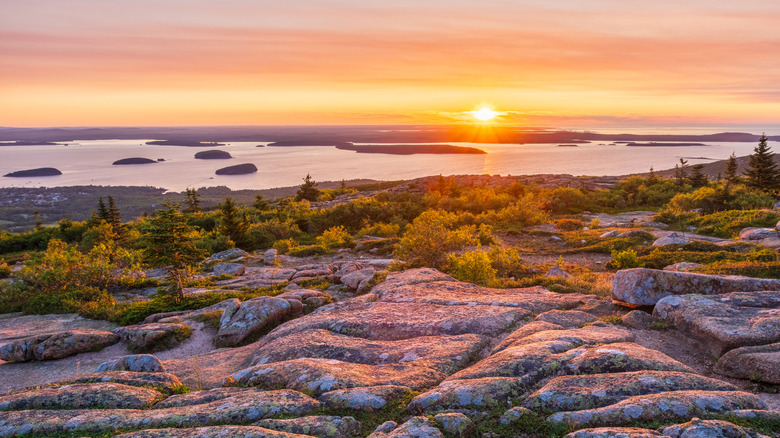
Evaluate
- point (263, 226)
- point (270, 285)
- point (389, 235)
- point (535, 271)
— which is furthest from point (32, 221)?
point (535, 271)

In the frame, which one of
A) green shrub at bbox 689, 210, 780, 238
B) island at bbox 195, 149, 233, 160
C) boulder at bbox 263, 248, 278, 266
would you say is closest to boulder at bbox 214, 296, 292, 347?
boulder at bbox 263, 248, 278, 266

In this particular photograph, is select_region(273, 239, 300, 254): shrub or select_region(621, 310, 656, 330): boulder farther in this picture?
select_region(273, 239, 300, 254): shrub

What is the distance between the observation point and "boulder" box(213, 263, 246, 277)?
20011mm

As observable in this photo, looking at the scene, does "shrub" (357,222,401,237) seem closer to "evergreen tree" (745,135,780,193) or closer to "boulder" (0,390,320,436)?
"boulder" (0,390,320,436)

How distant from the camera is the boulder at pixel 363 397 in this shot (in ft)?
18.6

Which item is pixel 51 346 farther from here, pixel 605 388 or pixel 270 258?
pixel 605 388

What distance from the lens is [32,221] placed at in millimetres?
69000

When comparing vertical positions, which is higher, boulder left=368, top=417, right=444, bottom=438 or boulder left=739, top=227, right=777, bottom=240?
boulder left=739, top=227, right=777, bottom=240

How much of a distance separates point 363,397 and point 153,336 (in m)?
8.17

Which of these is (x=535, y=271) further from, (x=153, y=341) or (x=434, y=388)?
(x=153, y=341)

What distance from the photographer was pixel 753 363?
21.1 ft

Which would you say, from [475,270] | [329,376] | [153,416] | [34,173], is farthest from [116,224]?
[34,173]

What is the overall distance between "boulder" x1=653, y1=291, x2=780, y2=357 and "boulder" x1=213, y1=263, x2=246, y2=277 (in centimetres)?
1725

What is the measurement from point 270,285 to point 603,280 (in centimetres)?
1255
